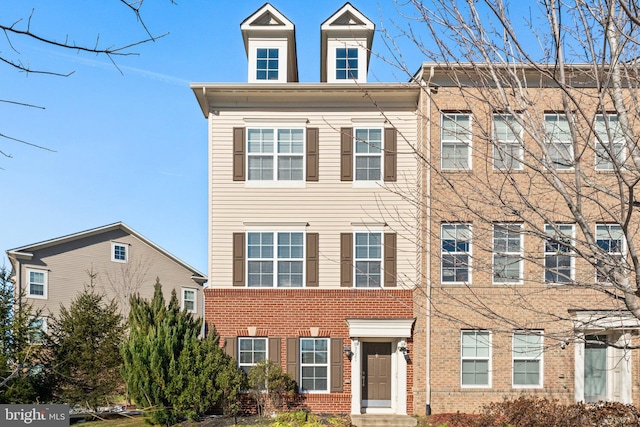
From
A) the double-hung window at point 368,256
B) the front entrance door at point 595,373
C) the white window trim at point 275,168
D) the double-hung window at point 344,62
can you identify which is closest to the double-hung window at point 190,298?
the white window trim at point 275,168

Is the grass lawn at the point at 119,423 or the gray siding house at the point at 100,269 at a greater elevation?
the gray siding house at the point at 100,269

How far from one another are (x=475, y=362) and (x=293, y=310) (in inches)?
212

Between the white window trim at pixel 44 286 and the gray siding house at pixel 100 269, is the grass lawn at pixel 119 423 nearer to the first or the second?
the gray siding house at pixel 100 269

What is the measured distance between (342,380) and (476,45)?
12642mm

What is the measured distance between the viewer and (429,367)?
1533 centimetres

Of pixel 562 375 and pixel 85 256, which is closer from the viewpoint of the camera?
pixel 562 375

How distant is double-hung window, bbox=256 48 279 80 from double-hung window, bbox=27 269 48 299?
1617 centimetres

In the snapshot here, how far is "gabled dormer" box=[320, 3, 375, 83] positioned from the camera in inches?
682

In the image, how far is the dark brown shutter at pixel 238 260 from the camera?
16422mm

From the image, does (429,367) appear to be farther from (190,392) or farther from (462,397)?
(190,392)

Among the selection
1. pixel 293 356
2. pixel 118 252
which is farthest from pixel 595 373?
pixel 118 252

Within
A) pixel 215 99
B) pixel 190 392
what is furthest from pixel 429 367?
pixel 215 99

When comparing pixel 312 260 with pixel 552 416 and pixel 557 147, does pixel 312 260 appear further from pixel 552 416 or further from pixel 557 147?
pixel 557 147

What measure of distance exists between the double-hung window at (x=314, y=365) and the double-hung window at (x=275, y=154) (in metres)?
4.95
